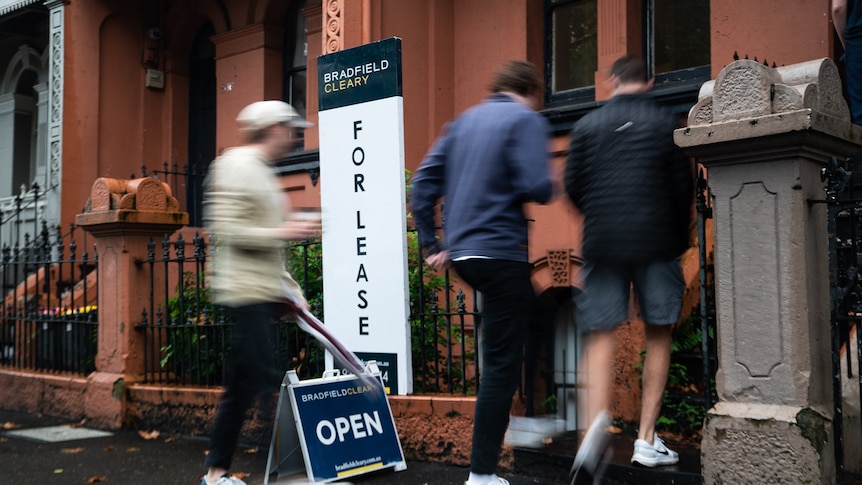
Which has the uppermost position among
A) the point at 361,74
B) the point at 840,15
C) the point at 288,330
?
the point at 840,15

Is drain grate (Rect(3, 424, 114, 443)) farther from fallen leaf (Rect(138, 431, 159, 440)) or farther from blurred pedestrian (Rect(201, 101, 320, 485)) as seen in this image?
blurred pedestrian (Rect(201, 101, 320, 485))

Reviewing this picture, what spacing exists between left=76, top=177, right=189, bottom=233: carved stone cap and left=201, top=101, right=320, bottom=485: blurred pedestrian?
11.6 ft

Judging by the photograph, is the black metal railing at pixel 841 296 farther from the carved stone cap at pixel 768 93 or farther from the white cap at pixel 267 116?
the white cap at pixel 267 116

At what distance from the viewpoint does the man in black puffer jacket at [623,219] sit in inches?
156

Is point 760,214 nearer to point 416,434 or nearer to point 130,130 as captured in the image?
point 416,434

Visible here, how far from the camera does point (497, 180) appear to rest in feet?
12.9

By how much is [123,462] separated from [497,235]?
12.0 feet

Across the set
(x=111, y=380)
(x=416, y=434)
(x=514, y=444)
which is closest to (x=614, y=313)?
(x=514, y=444)

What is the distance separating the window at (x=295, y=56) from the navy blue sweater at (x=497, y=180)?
9171mm

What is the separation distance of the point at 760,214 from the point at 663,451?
4.36 ft

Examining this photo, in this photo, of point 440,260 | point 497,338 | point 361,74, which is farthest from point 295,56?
point 497,338

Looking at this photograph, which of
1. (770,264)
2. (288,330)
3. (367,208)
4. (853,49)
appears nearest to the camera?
(770,264)

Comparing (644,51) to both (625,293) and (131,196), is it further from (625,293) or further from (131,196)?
(625,293)

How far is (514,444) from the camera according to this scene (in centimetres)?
534
